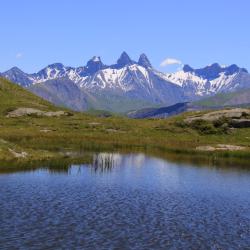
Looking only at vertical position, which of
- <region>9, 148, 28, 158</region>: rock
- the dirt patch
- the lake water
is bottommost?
the lake water

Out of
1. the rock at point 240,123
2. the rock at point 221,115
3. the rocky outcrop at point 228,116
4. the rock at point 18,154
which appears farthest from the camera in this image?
the rock at point 221,115

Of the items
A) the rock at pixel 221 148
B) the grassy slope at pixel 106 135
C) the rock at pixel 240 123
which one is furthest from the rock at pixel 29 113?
the rock at pixel 221 148

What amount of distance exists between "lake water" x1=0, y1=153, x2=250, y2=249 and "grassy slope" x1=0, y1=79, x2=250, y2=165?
134ft

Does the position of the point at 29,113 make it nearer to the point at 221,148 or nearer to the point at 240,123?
the point at 240,123

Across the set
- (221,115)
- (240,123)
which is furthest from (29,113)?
(240,123)

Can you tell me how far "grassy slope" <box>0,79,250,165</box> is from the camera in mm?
125688

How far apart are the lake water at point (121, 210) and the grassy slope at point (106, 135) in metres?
40.8

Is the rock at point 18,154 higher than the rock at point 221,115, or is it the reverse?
the rock at point 221,115

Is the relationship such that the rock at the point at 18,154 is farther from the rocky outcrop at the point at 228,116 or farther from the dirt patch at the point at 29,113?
the dirt patch at the point at 29,113

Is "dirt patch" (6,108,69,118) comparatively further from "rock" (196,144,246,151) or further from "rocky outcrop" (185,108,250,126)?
"rock" (196,144,246,151)

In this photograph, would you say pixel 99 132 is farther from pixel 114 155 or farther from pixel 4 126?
pixel 114 155

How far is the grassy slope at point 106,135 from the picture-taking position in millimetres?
125688

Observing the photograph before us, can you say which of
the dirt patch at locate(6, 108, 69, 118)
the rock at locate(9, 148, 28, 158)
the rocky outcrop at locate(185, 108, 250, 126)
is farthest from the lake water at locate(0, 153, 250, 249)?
the dirt patch at locate(6, 108, 69, 118)

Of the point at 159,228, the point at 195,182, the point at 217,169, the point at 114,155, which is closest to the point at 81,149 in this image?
the point at 114,155
